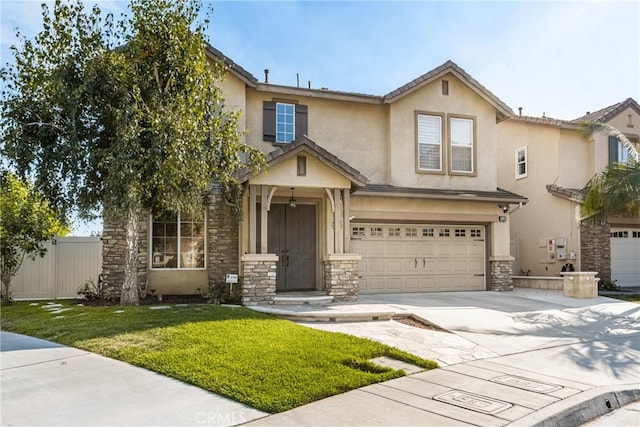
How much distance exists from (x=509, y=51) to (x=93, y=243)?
43.2 ft

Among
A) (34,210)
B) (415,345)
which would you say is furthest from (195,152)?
(415,345)

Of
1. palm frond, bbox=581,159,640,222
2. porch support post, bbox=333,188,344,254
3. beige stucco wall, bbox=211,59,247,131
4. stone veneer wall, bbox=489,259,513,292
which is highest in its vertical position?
beige stucco wall, bbox=211,59,247,131

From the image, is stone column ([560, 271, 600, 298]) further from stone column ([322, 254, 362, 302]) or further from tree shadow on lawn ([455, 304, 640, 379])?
stone column ([322, 254, 362, 302])

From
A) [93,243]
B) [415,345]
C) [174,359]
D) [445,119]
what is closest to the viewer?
[174,359]

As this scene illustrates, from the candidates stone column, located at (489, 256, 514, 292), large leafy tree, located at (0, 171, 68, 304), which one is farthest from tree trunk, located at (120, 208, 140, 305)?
stone column, located at (489, 256, 514, 292)

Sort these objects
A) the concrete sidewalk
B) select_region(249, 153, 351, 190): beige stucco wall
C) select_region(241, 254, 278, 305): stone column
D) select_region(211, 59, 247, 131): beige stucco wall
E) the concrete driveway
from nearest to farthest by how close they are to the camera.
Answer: the concrete sidewalk, the concrete driveway, select_region(241, 254, 278, 305): stone column, select_region(249, 153, 351, 190): beige stucco wall, select_region(211, 59, 247, 131): beige stucco wall

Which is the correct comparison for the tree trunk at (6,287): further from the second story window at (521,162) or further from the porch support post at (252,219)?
the second story window at (521,162)

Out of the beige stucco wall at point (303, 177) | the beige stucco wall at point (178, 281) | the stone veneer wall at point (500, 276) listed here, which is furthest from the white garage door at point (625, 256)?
the beige stucco wall at point (178, 281)

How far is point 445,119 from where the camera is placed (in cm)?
1616

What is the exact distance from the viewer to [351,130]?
15.5m

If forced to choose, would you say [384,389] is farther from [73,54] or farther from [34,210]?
[34,210]

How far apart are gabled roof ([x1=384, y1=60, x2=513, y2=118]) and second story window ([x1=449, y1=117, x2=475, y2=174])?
105 centimetres

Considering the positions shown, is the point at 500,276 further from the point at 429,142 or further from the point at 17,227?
the point at 17,227

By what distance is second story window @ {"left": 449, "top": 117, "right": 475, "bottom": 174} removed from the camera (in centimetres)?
1628
